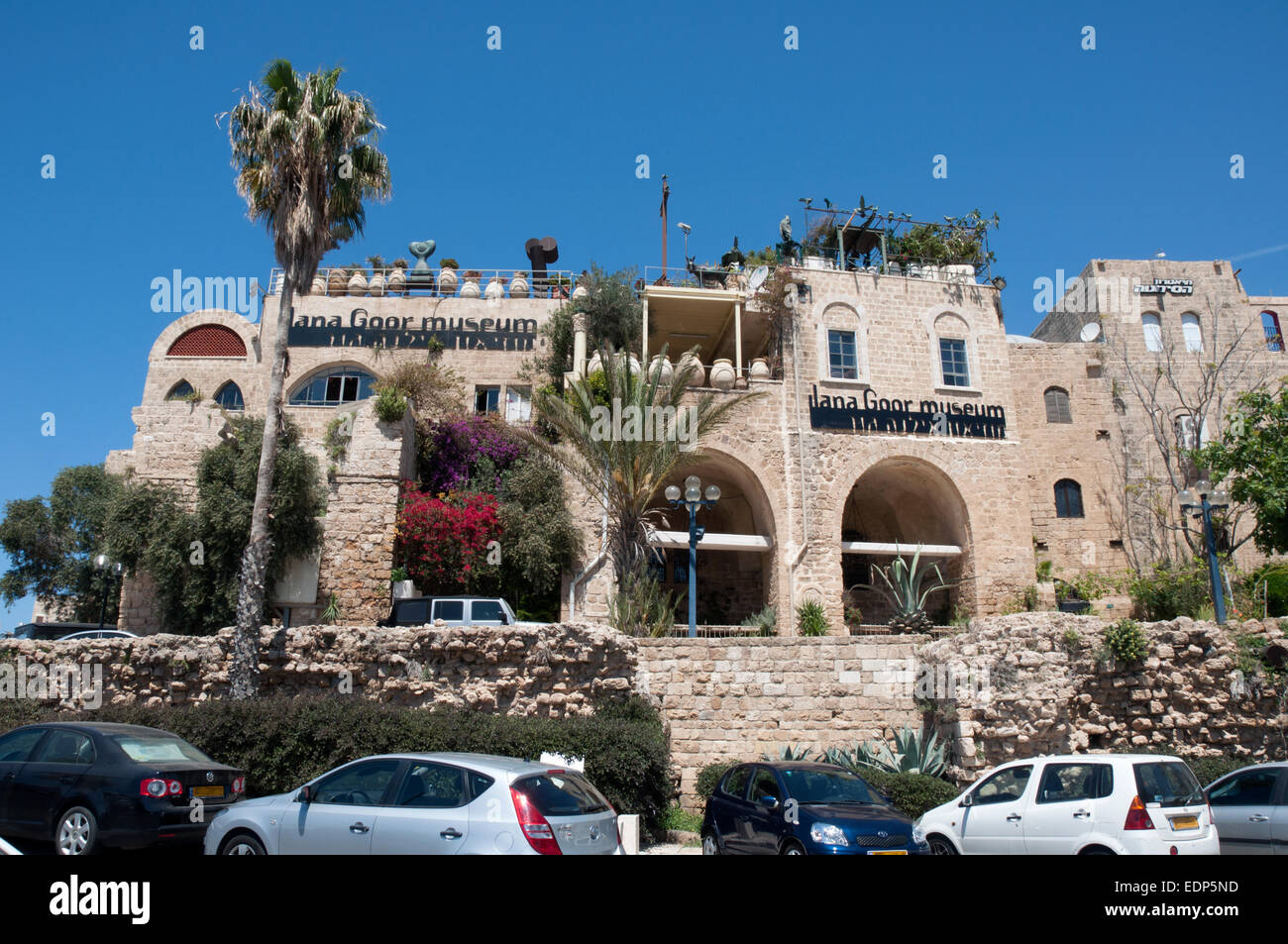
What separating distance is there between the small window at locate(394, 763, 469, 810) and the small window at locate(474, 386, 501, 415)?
20804mm

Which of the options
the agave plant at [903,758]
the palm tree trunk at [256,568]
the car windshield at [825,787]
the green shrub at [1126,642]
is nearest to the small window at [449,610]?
the palm tree trunk at [256,568]

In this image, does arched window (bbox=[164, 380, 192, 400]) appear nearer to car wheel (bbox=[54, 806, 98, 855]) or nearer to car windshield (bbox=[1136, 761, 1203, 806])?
car wheel (bbox=[54, 806, 98, 855])

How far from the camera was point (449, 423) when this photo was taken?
23.4 m

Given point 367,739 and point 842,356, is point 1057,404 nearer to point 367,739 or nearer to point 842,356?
point 842,356

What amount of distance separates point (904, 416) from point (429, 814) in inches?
807

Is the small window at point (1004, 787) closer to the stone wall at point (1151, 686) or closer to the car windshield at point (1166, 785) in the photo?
the car windshield at point (1166, 785)

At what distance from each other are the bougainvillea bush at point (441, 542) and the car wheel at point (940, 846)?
1278cm

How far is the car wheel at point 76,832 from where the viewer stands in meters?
7.63

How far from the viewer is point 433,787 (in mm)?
6543

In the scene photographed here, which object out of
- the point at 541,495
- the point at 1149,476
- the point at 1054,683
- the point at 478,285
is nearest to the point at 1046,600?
the point at 1149,476

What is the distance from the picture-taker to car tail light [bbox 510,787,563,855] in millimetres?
6016

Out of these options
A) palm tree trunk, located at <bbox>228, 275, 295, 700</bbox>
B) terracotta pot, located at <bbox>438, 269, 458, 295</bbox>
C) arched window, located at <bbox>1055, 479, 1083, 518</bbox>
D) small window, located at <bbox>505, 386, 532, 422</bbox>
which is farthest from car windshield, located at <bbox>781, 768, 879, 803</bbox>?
terracotta pot, located at <bbox>438, 269, 458, 295</bbox>
